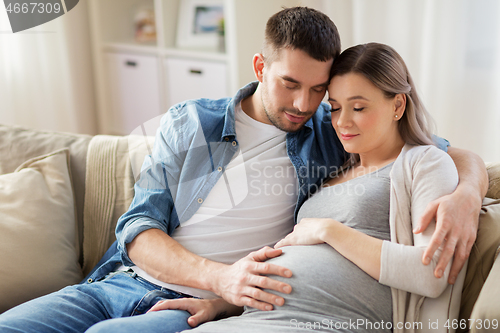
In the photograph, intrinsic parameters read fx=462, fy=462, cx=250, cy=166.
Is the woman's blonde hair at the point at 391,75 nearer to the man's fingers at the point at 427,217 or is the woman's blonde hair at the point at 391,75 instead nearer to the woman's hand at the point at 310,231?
the man's fingers at the point at 427,217

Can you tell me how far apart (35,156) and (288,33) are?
38.5 inches

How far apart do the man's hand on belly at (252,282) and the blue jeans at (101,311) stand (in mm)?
132

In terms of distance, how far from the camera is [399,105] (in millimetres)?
1316

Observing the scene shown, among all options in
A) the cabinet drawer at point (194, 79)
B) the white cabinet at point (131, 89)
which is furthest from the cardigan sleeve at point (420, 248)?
the white cabinet at point (131, 89)

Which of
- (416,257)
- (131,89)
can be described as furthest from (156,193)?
(131,89)

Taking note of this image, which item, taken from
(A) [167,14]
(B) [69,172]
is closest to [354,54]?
(B) [69,172]

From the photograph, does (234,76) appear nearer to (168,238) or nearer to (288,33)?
(288,33)

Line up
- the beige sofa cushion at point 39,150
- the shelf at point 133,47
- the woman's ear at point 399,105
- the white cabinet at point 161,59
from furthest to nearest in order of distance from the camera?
the shelf at point 133,47
the white cabinet at point 161,59
the beige sofa cushion at point 39,150
the woman's ear at point 399,105

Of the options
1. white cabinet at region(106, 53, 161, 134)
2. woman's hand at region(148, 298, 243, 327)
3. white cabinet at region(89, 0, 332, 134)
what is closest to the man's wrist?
woman's hand at region(148, 298, 243, 327)

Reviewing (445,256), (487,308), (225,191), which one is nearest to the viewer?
(487,308)

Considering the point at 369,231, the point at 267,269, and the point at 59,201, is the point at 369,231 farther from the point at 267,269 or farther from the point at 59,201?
the point at 59,201

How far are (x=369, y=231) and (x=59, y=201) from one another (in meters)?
1.00

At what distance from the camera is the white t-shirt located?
1.37 meters

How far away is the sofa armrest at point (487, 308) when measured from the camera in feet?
3.13
